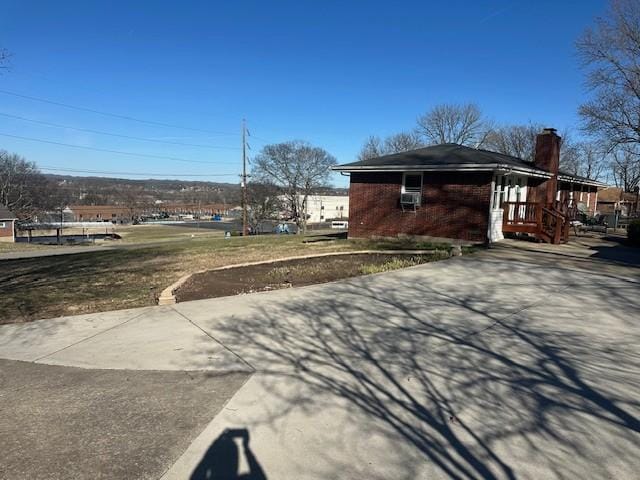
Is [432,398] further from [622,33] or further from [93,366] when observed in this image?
[622,33]

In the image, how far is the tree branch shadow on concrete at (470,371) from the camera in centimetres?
304

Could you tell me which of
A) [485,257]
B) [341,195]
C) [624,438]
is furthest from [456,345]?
[341,195]

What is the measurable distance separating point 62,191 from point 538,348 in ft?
300

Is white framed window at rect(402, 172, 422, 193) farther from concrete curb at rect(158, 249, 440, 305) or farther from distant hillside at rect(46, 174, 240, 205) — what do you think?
distant hillside at rect(46, 174, 240, 205)

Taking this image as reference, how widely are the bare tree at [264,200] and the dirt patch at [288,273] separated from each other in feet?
156

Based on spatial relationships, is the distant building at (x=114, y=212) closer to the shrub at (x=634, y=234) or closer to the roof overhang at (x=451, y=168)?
the roof overhang at (x=451, y=168)

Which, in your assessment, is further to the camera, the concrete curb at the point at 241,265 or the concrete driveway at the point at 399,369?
the concrete curb at the point at 241,265

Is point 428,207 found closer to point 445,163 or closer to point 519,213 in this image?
point 445,163

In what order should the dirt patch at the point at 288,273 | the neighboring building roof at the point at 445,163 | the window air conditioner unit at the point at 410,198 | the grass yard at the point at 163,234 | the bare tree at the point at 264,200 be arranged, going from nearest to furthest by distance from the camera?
the dirt patch at the point at 288,273
the neighboring building roof at the point at 445,163
the window air conditioner unit at the point at 410,198
the grass yard at the point at 163,234
the bare tree at the point at 264,200

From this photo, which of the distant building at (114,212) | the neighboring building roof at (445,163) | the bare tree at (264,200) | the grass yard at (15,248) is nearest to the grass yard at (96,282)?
the neighboring building roof at (445,163)

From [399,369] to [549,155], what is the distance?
15963 millimetres

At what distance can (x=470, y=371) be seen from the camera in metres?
4.31

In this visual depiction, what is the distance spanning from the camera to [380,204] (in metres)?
16.5

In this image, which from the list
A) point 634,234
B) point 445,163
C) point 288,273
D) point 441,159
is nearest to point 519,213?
point 441,159
